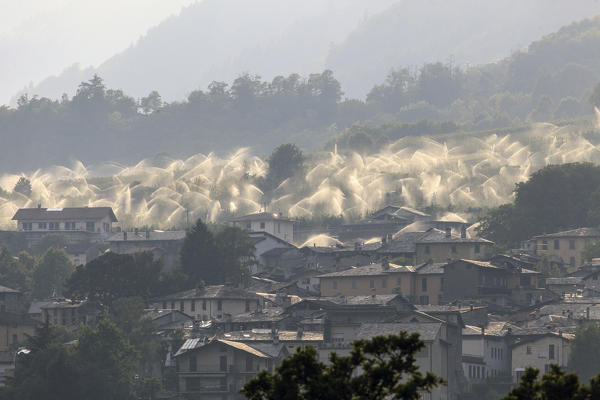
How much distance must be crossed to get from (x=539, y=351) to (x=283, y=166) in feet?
313

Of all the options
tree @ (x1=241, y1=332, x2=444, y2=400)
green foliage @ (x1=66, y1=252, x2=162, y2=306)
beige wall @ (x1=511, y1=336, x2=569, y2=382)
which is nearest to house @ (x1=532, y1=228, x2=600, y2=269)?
green foliage @ (x1=66, y1=252, x2=162, y2=306)

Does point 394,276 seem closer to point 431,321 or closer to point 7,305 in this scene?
point 431,321

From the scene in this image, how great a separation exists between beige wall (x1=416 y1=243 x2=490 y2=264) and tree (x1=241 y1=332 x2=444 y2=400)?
79989 millimetres

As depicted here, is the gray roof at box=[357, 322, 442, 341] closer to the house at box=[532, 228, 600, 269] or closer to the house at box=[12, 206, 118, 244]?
the house at box=[532, 228, 600, 269]

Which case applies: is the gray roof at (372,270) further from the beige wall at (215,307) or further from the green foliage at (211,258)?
the green foliage at (211,258)

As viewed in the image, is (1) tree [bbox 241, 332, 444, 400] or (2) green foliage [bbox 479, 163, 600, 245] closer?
(1) tree [bbox 241, 332, 444, 400]

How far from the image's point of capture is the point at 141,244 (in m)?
132

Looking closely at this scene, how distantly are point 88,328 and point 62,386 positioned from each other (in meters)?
9.37

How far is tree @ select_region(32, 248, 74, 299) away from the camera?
118 meters

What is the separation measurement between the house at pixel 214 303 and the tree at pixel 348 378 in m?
65.7

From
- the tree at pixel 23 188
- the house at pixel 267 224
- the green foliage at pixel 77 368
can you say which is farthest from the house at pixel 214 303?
the tree at pixel 23 188

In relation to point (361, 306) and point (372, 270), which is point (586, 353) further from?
point (372, 270)

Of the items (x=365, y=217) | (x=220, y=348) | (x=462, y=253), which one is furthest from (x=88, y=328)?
(x=365, y=217)

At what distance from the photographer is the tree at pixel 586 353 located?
81.6 metres
